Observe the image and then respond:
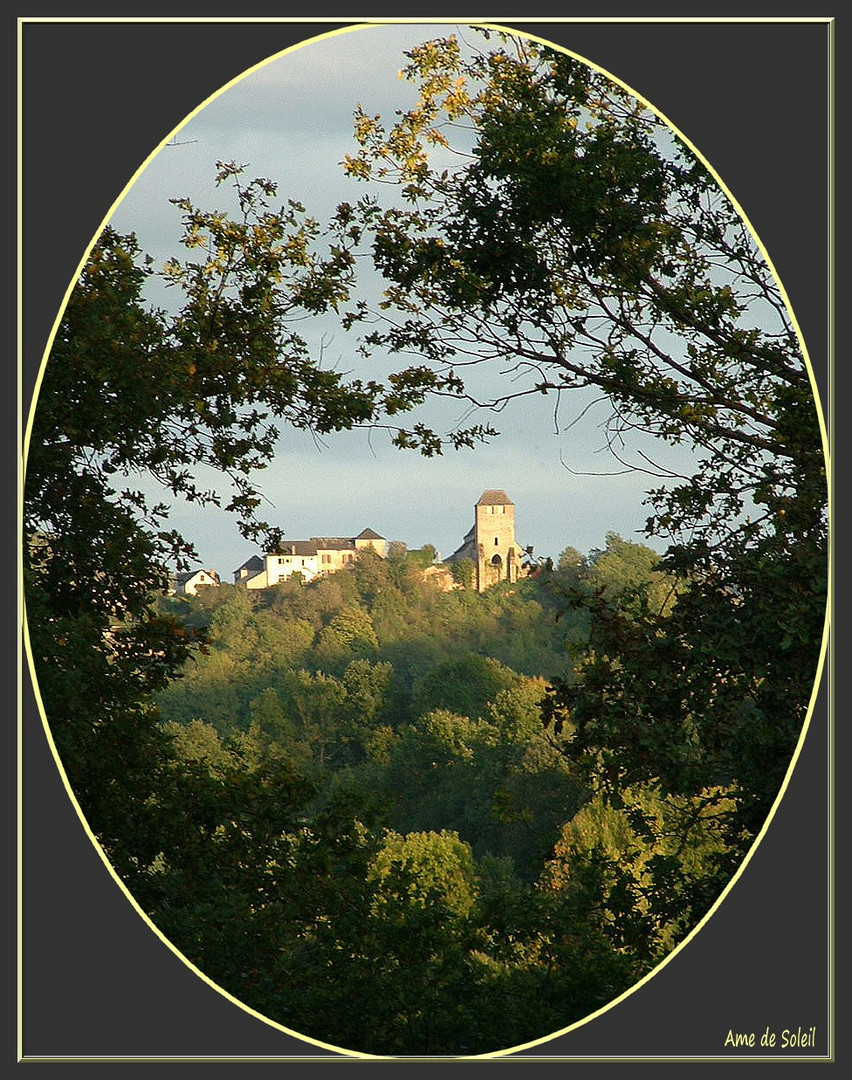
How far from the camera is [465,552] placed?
419 cm

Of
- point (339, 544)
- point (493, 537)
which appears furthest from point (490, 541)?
point (339, 544)

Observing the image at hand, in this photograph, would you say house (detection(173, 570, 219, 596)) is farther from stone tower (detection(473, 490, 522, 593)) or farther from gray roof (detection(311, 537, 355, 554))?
stone tower (detection(473, 490, 522, 593))

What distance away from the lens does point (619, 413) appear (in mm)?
4262

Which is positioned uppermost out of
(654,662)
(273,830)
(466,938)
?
(654,662)

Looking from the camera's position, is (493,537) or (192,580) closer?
(493,537)

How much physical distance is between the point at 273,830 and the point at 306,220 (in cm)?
191

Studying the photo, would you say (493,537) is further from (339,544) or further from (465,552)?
(339,544)

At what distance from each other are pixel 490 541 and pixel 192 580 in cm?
94

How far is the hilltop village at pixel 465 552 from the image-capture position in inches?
164

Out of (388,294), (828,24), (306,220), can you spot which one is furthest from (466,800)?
(828,24)

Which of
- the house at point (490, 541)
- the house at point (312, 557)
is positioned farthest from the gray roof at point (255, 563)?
the house at point (490, 541)

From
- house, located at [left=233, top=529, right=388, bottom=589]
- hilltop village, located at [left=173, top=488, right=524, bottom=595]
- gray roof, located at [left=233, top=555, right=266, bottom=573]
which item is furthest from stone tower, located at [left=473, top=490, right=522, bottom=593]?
gray roof, located at [left=233, top=555, right=266, bottom=573]

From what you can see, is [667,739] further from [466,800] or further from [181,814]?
[181,814]

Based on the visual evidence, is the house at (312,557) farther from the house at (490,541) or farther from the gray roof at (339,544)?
the house at (490,541)
